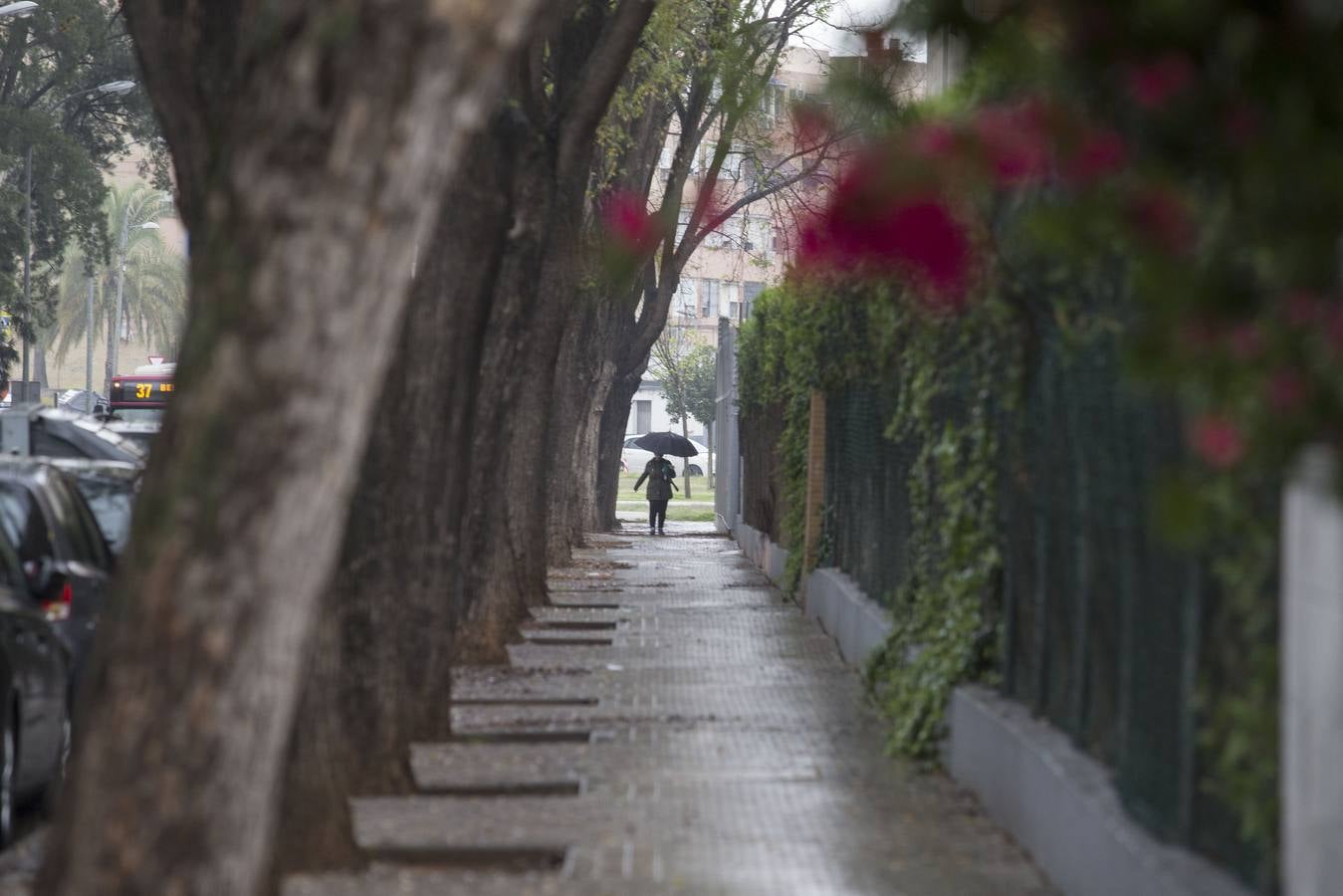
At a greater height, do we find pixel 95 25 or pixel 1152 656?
pixel 95 25

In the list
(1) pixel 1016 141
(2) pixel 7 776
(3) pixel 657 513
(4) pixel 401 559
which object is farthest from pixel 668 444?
(1) pixel 1016 141

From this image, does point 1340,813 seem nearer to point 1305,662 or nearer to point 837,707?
point 1305,662

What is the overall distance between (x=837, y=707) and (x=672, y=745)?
6.50ft

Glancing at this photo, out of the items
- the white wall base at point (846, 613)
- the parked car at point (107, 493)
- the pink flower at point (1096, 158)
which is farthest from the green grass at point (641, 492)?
the pink flower at point (1096, 158)

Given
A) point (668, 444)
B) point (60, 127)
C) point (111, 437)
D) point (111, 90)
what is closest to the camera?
point (111, 437)

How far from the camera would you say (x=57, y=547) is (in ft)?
34.6

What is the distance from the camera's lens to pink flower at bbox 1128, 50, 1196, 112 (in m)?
3.69

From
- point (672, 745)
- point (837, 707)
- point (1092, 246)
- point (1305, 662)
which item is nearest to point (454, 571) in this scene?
point (672, 745)

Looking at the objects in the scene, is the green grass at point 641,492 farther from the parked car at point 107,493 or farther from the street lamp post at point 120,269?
the parked car at point 107,493

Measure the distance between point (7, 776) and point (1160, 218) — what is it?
20.8ft

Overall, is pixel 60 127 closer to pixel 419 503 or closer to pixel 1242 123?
pixel 419 503

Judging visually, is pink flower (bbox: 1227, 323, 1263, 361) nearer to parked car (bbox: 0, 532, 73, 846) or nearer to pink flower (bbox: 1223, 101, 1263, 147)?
pink flower (bbox: 1223, 101, 1263, 147)

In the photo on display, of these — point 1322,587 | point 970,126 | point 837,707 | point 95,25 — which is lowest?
point 837,707

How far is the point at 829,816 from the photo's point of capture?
970 cm
